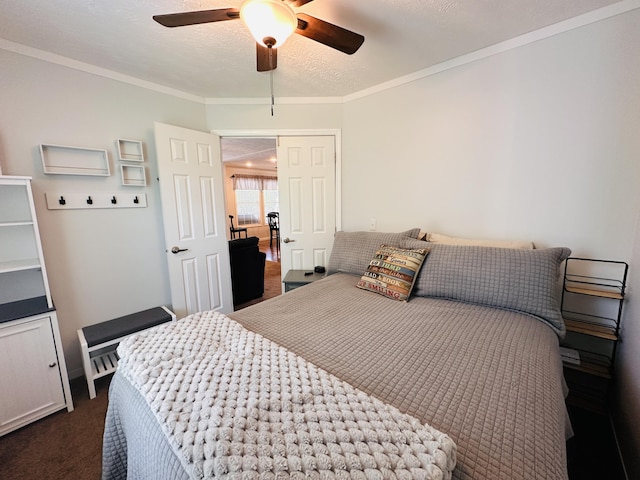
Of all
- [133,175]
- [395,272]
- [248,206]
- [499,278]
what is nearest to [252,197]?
[248,206]

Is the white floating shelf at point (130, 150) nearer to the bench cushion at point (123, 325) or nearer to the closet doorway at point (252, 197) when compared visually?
the bench cushion at point (123, 325)

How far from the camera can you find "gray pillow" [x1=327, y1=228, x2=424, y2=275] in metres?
2.12

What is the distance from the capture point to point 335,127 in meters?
2.79

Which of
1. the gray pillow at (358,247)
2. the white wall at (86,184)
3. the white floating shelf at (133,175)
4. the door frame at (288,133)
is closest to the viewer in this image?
the white wall at (86,184)

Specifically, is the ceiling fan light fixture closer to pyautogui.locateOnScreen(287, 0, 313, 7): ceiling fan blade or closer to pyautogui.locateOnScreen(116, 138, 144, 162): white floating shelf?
pyautogui.locateOnScreen(287, 0, 313, 7): ceiling fan blade

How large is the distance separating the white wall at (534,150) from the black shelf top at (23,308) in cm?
267

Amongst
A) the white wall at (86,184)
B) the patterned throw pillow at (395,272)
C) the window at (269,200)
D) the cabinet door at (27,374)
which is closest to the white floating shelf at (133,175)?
the white wall at (86,184)

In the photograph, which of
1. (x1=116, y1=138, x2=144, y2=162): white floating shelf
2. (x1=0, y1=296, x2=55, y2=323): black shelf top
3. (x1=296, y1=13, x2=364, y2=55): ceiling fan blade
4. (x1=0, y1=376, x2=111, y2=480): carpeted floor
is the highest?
(x1=296, y1=13, x2=364, y2=55): ceiling fan blade

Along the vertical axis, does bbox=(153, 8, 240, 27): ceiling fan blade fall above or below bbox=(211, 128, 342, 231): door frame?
above

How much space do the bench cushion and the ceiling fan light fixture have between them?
2153 mm

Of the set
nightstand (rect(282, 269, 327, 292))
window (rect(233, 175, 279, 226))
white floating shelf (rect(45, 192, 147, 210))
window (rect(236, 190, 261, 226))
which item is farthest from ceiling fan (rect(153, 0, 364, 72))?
window (rect(236, 190, 261, 226))

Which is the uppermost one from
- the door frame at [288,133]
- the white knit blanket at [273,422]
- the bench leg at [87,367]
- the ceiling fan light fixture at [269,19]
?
the ceiling fan light fixture at [269,19]

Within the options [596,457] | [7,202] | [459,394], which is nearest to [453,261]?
[459,394]

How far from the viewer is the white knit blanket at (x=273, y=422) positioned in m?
0.56
